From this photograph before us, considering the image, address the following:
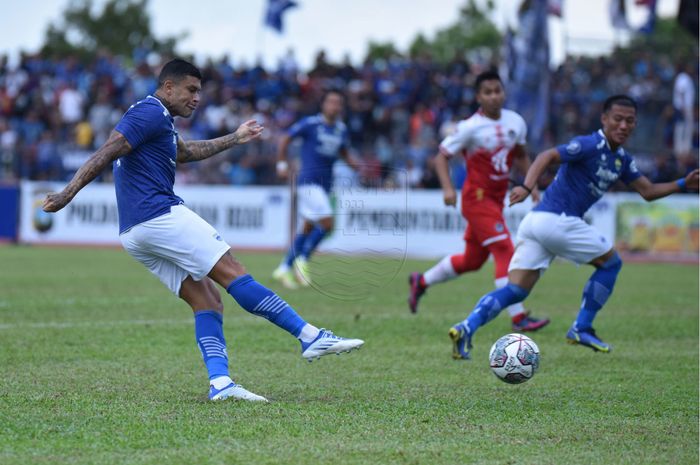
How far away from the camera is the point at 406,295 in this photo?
14023 mm

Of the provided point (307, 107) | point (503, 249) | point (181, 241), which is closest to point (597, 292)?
point (503, 249)

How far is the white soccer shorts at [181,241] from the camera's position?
6.43m

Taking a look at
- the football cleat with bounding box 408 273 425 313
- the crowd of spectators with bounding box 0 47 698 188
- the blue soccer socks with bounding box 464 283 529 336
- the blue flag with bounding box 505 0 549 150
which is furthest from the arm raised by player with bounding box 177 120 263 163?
the blue flag with bounding box 505 0 549 150

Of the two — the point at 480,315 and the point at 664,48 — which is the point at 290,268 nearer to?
the point at 480,315

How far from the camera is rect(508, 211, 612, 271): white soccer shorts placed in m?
8.82

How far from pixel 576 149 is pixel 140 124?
3.85 metres

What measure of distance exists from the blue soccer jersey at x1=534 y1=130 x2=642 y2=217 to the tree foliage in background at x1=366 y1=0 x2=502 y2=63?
5917 cm

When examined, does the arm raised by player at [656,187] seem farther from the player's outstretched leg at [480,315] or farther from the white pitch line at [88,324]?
the white pitch line at [88,324]

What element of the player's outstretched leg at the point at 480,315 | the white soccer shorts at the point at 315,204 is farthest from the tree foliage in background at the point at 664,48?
the player's outstretched leg at the point at 480,315

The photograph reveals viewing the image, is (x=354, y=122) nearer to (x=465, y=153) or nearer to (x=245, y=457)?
(x=465, y=153)

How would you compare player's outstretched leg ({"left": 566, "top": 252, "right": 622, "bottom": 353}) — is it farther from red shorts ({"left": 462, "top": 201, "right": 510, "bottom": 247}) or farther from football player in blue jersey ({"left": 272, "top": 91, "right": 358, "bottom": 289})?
football player in blue jersey ({"left": 272, "top": 91, "right": 358, "bottom": 289})

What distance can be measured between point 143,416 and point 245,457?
1171mm

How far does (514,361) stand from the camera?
7.05 meters

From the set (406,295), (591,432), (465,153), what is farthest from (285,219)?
(591,432)
